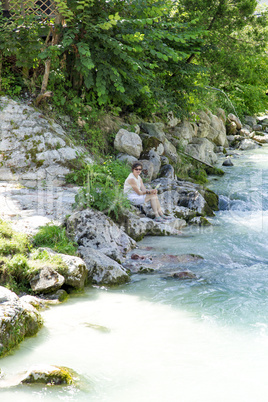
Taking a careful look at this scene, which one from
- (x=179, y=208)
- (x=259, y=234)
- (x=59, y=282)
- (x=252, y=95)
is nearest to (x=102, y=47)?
(x=179, y=208)

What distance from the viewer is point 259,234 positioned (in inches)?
316

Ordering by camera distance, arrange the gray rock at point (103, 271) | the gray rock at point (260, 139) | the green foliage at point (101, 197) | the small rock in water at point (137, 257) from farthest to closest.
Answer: the gray rock at point (260, 139), the green foliage at point (101, 197), the small rock in water at point (137, 257), the gray rock at point (103, 271)

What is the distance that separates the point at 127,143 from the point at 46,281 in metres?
6.40

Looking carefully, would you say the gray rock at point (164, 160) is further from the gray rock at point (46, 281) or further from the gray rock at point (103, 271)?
the gray rock at point (46, 281)

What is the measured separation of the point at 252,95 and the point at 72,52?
1623cm

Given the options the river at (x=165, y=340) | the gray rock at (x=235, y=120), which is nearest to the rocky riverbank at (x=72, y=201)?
the river at (x=165, y=340)

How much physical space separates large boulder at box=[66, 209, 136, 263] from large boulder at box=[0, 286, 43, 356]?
2239 mm

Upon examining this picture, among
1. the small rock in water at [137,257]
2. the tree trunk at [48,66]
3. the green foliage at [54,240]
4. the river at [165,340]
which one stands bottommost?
the river at [165,340]

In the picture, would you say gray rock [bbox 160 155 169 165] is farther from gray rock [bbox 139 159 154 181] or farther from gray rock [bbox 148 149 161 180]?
gray rock [bbox 139 159 154 181]

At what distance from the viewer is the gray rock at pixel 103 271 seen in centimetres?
577

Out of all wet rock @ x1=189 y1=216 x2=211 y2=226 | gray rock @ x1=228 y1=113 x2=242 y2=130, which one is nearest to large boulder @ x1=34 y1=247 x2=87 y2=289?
wet rock @ x1=189 y1=216 x2=211 y2=226

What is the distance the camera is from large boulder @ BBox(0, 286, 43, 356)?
3830 millimetres

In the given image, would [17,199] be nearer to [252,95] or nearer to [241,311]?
[241,311]

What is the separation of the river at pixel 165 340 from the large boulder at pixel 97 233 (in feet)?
3.06
